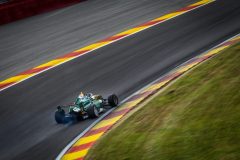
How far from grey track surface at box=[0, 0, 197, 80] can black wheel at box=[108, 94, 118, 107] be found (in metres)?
6.12

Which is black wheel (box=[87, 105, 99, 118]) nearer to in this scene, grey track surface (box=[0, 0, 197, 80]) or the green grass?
the green grass

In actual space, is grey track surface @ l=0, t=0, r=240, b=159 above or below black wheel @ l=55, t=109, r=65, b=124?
below

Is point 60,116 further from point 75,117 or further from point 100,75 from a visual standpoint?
point 100,75

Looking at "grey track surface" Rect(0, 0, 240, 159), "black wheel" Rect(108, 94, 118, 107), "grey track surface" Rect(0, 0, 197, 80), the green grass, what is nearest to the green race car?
"black wheel" Rect(108, 94, 118, 107)

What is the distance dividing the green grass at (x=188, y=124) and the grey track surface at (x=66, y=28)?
26.1 feet

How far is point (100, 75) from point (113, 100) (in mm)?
3097

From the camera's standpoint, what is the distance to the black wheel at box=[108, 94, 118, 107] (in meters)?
12.6

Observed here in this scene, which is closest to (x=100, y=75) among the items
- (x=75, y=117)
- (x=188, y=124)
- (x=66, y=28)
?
(x=75, y=117)

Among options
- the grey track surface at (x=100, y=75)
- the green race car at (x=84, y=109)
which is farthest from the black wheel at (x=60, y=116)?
the grey track surface at (x=100, y=75)

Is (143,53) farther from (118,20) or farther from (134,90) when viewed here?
(118,20)

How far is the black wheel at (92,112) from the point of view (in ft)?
40.1

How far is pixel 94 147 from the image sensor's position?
34.6ft

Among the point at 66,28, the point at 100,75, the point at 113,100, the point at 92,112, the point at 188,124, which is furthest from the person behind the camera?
the point at 66,28

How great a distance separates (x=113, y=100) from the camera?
12.6 m
